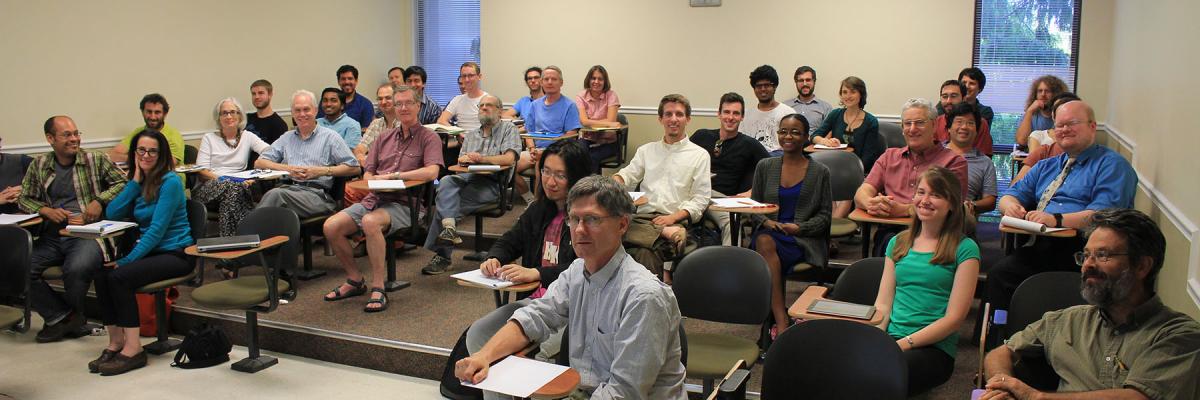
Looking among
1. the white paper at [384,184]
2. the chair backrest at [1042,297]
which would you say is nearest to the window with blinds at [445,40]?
the white paper at [384,184]

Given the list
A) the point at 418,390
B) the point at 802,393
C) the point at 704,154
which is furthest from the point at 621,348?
the point at 704,154

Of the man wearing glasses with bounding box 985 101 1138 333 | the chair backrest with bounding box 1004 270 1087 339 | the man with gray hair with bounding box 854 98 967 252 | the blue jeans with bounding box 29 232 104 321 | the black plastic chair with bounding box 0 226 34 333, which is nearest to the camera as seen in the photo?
the chair backrest with bounding box 1004 270 1087 339

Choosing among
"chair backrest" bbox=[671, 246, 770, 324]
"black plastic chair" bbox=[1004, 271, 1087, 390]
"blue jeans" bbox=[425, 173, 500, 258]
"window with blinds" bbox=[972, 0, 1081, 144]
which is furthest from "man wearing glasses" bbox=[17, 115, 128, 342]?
"window with blinds" bbox=[972, 0, 1081, 144]

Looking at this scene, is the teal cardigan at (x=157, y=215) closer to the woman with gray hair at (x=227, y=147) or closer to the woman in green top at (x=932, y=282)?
the woman with gray hair at (x=227, y=147)

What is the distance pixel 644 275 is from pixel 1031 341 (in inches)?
42.5

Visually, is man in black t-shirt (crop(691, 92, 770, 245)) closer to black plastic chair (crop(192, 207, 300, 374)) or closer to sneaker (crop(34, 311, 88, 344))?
black plastic chair (crop(192, 207, 300, 374))

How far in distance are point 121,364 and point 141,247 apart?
58cm

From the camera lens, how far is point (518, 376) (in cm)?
242

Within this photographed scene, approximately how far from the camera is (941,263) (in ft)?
10.6

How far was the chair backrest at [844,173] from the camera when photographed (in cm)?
556

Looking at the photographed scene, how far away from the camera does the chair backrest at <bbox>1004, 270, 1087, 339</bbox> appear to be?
3076 mm

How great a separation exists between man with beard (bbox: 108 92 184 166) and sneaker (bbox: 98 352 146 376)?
80.5 inches

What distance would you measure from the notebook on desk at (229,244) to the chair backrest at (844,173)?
3.15 m

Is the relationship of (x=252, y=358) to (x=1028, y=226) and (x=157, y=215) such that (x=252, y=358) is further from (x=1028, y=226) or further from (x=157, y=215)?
(x=1028, y=226)
